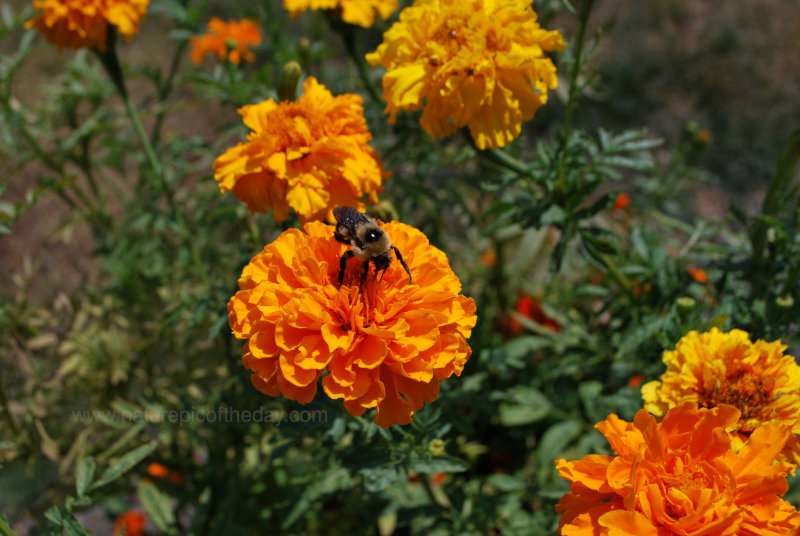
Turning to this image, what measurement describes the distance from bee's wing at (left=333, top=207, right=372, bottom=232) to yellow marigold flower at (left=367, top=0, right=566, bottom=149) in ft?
1.30

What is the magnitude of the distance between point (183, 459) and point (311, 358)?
4.53ft

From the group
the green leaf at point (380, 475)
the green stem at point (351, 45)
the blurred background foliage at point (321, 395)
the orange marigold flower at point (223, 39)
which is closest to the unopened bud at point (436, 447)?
the blurred background foliage at point (321, 395)

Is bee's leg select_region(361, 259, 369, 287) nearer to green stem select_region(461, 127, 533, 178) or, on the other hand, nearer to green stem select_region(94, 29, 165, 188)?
green stem select_region(461, 127, 533, 178)

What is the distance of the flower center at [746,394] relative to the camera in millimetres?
1385

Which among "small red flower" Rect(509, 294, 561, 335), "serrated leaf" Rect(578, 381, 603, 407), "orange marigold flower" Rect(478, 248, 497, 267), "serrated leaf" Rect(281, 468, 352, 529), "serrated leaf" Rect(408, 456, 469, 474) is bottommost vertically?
"small red flower" Rect(509, 294, 561, 335)

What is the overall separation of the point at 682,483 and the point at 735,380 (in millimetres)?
407

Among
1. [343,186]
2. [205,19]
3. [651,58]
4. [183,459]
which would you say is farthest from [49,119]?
[651,58]

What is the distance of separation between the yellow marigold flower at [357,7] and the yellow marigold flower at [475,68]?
0.47 m

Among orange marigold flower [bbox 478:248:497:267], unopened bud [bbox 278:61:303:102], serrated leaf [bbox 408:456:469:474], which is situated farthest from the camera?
orange marigold flower [bbox 478:248:497:267]

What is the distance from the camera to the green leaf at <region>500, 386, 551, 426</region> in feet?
7.14

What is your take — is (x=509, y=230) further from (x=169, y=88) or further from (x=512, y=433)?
(x=169, y=88)

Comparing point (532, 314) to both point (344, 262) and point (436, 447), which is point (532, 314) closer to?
point (436, 447)

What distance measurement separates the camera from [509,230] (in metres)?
2.52

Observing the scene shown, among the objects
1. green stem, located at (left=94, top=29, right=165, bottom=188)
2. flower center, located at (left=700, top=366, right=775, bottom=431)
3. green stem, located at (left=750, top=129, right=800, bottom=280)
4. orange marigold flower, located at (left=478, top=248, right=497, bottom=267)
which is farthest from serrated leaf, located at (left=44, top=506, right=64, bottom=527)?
orange marigold flower, located at (left=478, top=248, right=497, bottom=267)
